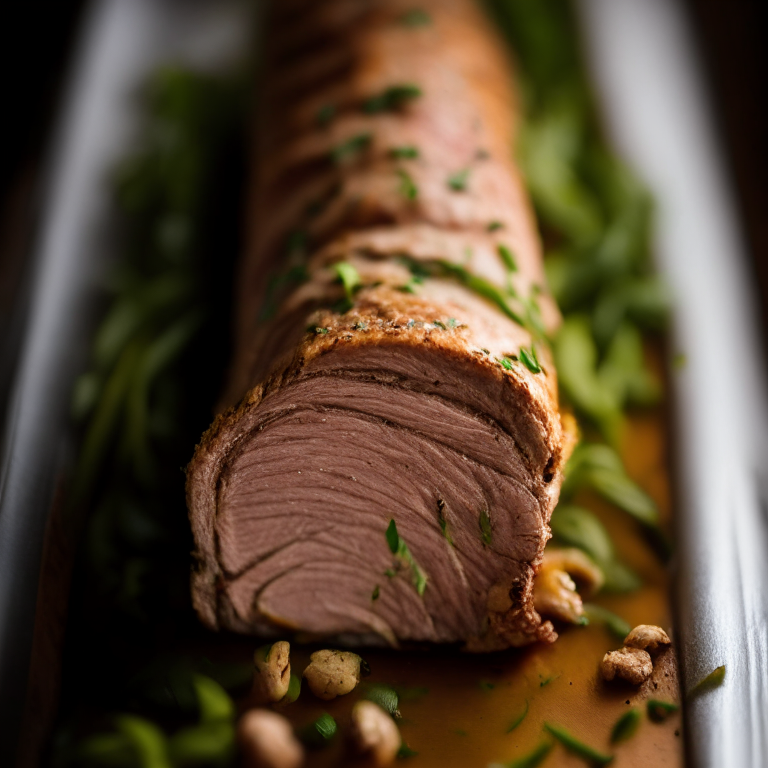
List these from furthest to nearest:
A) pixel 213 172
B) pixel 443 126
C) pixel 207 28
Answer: pixel 207 28
pixel 213 172
pixel 443 126

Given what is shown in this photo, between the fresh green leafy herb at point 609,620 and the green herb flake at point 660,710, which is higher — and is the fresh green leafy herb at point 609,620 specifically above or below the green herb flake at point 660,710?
above

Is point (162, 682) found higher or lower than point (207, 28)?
lower

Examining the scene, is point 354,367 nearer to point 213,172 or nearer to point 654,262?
point 654,262

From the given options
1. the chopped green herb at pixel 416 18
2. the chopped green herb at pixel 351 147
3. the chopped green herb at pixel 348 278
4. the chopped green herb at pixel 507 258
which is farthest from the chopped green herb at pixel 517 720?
the chopped green herb at pixel 416 18

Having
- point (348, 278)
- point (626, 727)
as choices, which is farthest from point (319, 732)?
point (348, 278)

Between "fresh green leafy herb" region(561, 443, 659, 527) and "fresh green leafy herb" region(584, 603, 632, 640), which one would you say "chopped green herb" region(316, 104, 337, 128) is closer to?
"fresh green leafy herb" region(561, 443, 659, 527)

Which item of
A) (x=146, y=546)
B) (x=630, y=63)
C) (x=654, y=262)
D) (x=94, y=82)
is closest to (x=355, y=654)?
(x=146, y=546)

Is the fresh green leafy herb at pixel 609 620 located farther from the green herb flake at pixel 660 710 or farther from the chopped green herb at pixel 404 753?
the chopped green herb at pixel 404 753
